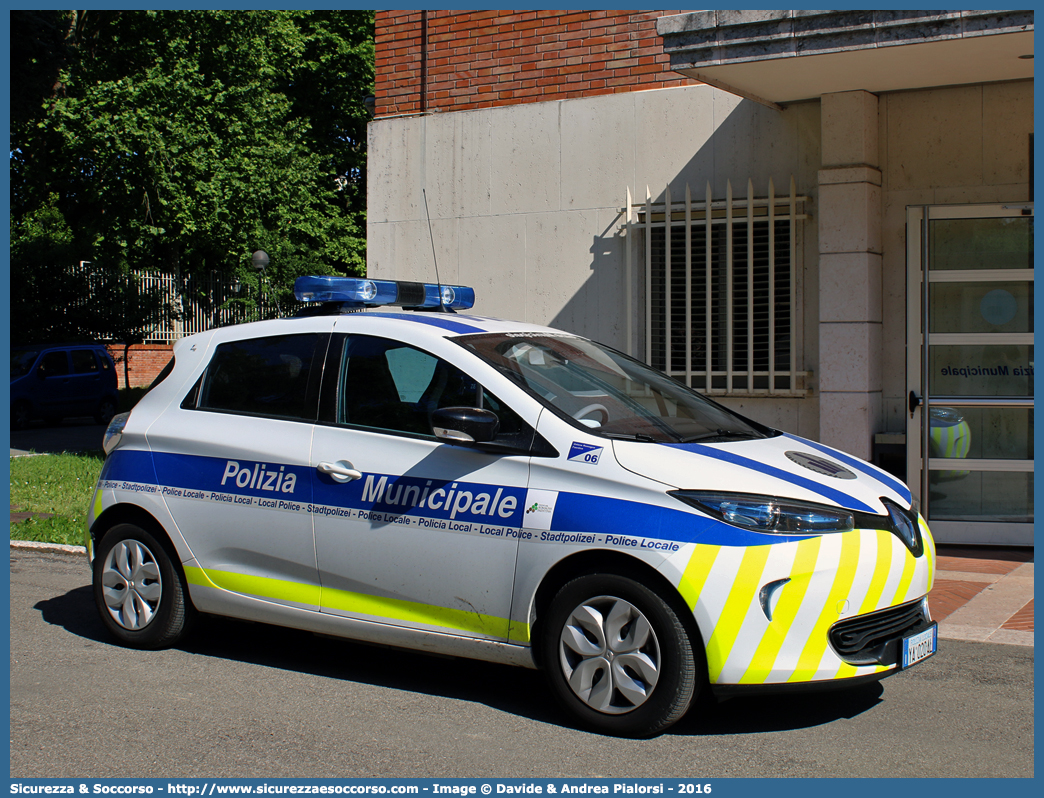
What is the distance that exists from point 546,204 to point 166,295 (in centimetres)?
2285

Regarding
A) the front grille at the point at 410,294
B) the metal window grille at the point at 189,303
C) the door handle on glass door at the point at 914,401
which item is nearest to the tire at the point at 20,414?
the metal window grille at the point at 189,303

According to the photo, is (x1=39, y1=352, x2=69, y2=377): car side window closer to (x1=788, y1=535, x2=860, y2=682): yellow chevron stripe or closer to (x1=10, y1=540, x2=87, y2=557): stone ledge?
(x1=10, y1=540, x2=87, y2=557): stone ledge

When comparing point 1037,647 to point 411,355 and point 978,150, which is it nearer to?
point 411,355

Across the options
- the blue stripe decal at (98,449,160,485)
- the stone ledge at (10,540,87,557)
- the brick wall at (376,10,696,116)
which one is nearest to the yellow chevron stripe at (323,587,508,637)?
the blue stripe decal at (98,449,160,485)

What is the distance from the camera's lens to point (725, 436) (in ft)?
15.8

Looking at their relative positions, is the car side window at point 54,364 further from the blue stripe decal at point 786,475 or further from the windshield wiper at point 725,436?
the blue stripe decal at point 786,475

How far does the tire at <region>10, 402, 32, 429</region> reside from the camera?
22250 millimetres

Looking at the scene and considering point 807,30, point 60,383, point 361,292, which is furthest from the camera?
point 60,383

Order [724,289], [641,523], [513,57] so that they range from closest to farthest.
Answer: [641,523]
[724,289]
[513,57]

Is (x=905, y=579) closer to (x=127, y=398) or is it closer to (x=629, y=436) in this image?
(x=629, y=436)

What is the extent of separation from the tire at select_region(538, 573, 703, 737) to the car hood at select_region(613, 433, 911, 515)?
0.48 meters

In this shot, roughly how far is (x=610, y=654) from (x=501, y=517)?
734 mm

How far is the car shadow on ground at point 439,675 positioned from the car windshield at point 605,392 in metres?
1.21

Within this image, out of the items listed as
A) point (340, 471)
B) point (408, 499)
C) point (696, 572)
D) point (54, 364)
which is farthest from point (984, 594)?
point (54, 364)
